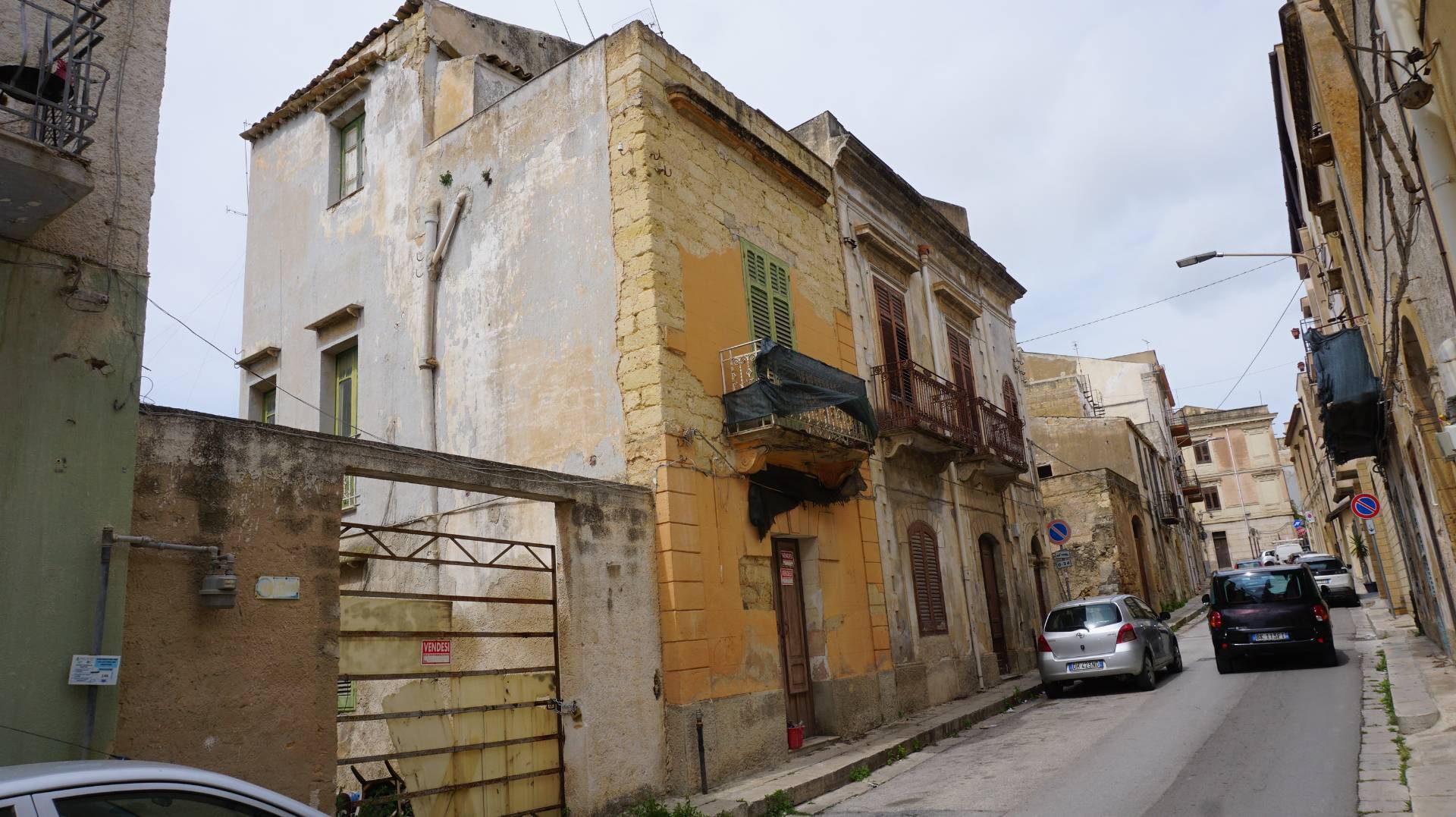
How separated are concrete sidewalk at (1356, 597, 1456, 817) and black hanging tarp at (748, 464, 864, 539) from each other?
6002mm

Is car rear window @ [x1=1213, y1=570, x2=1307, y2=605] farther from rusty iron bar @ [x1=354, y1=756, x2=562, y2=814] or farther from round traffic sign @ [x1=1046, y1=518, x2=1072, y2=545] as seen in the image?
rusty iron bar @ [x1=354, y1=756, x2=562, y2=814]

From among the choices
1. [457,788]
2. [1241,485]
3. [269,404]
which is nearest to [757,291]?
[457,788]

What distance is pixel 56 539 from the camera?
5.23 meters

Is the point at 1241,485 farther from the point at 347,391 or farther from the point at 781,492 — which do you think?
the point at 347,391

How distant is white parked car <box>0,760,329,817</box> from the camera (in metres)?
2.79

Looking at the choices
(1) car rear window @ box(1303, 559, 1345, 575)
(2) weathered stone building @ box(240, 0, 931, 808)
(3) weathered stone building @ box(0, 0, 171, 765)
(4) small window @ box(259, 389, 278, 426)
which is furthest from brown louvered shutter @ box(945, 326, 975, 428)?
(1) car rear window @ box(1303, 559, 1345, 575)

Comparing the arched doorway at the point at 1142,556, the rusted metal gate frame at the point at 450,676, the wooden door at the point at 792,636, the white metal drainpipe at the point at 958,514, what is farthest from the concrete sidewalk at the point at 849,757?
the arched doorway at the point at 1142,556

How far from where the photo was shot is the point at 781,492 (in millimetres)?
11281

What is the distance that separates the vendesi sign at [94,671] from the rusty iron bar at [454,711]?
57.5 inches

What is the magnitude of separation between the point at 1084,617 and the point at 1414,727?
19.7ft

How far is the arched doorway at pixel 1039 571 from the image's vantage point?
19719mm

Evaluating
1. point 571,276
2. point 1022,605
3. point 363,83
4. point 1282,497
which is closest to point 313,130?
point 363,83

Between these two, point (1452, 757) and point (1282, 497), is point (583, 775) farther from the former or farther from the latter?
point (1282, 497)

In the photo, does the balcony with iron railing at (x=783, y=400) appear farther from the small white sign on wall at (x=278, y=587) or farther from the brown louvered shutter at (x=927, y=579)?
the small white sign on wall at (x=278, y=587)
